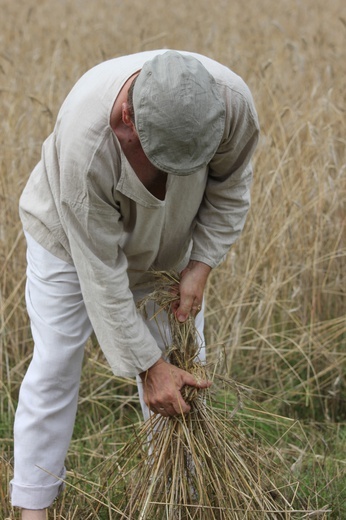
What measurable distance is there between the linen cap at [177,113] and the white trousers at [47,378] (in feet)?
1.91

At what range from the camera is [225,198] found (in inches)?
90.1

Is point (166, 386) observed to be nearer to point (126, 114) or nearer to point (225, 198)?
point (225, 198)

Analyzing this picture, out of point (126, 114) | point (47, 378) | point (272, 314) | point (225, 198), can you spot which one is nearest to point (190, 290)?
point (225, 198)

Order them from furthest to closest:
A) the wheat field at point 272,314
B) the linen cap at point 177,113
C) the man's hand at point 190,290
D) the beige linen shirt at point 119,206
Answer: the wheat field at point 272,314, the man's hand at point 190,290, the beige linen shirt at point 119,206, the linen cap at point 177,113

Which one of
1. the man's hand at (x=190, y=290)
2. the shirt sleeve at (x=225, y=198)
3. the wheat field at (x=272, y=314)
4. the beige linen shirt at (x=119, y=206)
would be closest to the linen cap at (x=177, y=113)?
the beige linen shirt at (x=119, y=206)

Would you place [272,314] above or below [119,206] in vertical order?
below

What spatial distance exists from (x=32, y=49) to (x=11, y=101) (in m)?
1.59

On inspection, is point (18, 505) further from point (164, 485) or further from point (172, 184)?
point (172, 184)

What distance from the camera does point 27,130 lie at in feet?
12.5

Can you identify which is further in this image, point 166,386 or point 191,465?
point 191,465

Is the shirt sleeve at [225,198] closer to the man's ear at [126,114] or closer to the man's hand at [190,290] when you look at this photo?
the man's hand at [190,290]

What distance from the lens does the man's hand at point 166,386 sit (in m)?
2.09

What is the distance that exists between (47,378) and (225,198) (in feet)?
2.22


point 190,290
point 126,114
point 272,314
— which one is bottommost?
point 272,314
